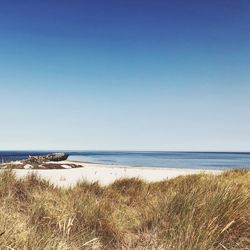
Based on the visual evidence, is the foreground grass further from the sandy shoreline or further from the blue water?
the sandy shoreline

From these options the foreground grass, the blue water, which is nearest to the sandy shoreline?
the foreground grass

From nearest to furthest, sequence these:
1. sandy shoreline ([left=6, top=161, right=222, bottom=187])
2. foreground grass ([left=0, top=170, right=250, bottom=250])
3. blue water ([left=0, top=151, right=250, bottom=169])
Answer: foreground grass ([left=0, top=170, right=250, bottom=250]) → sandy shoreline ([left=6, top=161, right=222, bottom=187]) → blue water ([left=0, top=151, right=250, bottom=169])

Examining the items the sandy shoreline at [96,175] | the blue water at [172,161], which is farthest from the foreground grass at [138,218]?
the sandy shoreline at [96,175]

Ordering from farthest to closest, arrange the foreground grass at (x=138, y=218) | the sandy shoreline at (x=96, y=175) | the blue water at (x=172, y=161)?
the blue water at (x=172, y=161) → the sandy shoreline at (x=96, y=175) → the foreground grass at (x=138, y=218)

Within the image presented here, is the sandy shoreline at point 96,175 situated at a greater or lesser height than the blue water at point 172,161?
lesser

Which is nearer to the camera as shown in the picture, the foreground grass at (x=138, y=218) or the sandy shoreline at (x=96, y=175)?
the foreground grass at (x=138, y=218)

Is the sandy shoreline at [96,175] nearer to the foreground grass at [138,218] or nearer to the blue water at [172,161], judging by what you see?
the foreground grass at [138,218]

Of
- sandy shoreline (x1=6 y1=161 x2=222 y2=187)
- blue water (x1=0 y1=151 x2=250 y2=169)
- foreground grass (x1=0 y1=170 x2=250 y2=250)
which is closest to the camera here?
foreground grass (x1=0 y1=170 x2=250 y2=250)

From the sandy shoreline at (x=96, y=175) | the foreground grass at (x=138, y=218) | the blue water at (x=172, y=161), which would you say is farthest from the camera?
the blue water at (x=172, y=161)

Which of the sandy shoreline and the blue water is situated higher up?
the blue water

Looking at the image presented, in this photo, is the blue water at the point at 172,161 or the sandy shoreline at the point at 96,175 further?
the blue water at the point at 172,161

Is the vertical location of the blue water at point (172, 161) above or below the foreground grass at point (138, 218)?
above

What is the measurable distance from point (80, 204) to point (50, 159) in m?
33.1

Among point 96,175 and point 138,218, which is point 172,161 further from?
point 138,218
